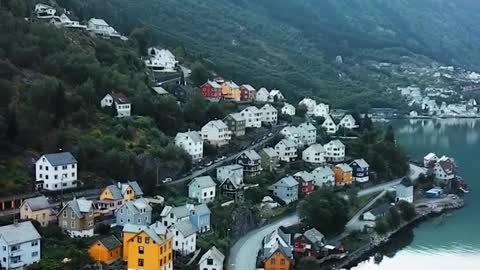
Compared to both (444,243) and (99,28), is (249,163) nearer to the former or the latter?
(444,243)

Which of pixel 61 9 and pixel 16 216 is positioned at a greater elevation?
pixel 61 9

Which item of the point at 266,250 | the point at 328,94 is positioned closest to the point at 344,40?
the point at 328,94

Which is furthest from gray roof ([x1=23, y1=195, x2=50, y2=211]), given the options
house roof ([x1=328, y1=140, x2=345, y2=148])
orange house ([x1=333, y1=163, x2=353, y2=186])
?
house roof ([x1=328, y1=140, x2=345, y2=148])

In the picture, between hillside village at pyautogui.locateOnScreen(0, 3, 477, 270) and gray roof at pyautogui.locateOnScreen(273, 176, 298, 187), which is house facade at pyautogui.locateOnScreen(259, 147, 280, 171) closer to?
hillside village at pyautogui.locateOnScreen(0, 3, 477, 270)

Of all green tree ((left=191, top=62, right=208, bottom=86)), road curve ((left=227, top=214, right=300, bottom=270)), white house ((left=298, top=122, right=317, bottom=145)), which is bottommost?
road curve ((left=227, top=214, right=300, bottom=270))

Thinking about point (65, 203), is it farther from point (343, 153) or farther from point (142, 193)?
point (343, 153)

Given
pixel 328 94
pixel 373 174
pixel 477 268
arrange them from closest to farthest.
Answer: pixel 477 268
pixel 373 174
pixel 328 94
